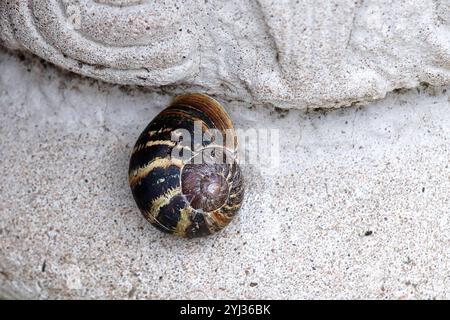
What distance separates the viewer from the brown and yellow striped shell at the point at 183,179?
4.06ft

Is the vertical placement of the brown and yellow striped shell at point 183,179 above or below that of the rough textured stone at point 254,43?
below

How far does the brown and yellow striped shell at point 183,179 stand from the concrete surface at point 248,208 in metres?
0.10

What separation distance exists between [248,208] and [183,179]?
8.1 inches

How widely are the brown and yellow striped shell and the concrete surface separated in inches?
3.9

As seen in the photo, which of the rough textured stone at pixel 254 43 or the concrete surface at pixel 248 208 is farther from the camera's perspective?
the concrete surface at pixel 248 208

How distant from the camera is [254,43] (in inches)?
46.9

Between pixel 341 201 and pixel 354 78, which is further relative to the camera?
pixel 341 201

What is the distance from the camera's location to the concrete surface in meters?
1.31

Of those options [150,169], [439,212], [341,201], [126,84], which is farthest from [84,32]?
[439,212]

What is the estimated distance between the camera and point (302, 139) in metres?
1.41

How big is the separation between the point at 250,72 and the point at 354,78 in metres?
0.21

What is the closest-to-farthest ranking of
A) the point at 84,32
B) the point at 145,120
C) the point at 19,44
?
the point at 84,32 < the point at 19,44 < the point at 145,120

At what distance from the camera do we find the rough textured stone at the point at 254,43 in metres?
1.14
